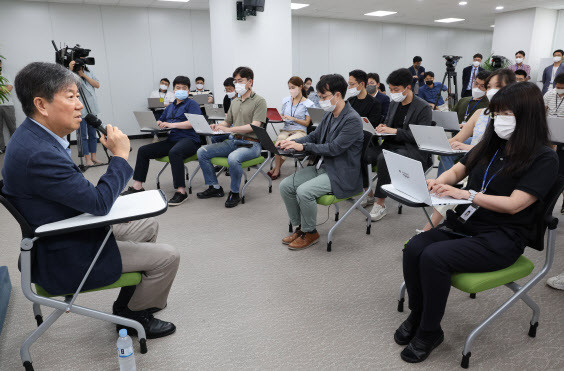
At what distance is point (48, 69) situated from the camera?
5.27ft

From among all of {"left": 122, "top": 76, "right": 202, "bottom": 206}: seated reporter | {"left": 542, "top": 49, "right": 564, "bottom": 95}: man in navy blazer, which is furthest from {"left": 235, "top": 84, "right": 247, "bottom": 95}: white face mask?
{"left": 542, "top": 49, "right": 564, "bottom": 95}: man in navy blazer

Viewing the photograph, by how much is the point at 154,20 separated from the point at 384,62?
723cm

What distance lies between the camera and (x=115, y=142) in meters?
1.78

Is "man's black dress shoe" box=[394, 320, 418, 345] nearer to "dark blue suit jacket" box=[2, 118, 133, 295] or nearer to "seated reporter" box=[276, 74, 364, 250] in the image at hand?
"seated reporter" box=[276, 74, 364, 250]

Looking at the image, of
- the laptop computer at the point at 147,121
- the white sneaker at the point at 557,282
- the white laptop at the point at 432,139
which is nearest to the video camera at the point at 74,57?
the laptop computer at the point at 147,121

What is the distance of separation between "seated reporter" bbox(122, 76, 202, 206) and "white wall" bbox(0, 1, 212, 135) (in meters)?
5.04

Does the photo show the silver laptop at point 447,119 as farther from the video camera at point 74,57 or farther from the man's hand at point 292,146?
the video camera at point 74,57

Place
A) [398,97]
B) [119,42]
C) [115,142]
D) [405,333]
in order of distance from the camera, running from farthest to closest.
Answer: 1. [119,42]
2. [398,97]
3. [405,333]
4. [115,142]

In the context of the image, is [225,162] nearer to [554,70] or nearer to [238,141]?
[238,141]

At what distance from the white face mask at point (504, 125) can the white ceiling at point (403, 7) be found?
25.9 feet

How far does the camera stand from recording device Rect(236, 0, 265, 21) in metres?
5.66

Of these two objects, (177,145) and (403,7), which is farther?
(403,7)

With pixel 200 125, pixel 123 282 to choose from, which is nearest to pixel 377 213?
pixel 200 125

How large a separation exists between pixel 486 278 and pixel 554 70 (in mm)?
8486
